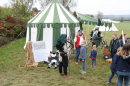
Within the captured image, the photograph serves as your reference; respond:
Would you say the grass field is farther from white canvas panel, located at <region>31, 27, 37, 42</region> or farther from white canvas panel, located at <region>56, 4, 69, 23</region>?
white canvas panel, located at <region>56, 4, 69, 23</region>

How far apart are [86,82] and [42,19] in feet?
15.3

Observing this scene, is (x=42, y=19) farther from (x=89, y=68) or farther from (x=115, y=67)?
(x=115, y=67)

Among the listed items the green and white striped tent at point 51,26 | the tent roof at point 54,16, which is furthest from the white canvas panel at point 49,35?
the tent roof at point 54,16

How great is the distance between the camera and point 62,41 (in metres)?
4.15

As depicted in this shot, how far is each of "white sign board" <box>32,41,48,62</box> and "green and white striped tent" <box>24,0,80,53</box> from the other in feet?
4.55

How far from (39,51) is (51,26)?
1.91 m

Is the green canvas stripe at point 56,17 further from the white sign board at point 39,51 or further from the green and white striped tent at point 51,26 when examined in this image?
the white sign board at point 39,51

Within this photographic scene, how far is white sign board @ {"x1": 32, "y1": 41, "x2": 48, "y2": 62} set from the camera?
18.2ft

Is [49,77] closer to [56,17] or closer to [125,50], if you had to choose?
[125,50]

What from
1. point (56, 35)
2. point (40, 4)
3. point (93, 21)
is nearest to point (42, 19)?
point (56, 35)

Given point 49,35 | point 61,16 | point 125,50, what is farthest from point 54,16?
point 125,50

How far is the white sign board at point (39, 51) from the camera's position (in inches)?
219

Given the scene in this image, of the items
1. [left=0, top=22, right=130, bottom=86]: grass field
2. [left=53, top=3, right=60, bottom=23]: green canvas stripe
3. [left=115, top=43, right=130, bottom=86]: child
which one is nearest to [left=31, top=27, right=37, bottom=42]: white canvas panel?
[left=53, top=3, right=60, bottom=23]: green canvas stripe

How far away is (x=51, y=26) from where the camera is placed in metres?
7.01
